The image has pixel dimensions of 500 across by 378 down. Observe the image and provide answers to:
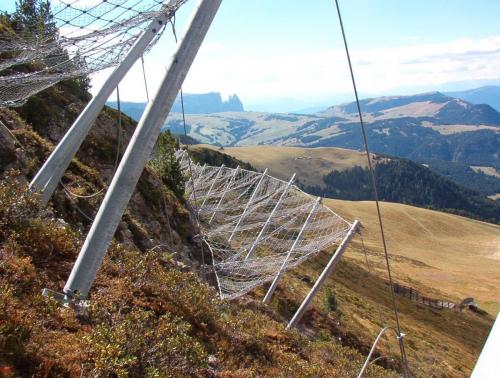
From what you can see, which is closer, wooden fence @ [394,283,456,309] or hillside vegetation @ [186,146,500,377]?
hillside vegetation @ [186,146,500,377]

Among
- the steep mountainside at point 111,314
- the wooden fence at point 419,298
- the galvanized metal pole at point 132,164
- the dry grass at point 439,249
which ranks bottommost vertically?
the dry grass at point 439,249

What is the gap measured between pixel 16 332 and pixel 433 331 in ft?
176

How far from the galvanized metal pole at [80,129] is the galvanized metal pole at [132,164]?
4134 millimetres

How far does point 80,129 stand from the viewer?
1035cm

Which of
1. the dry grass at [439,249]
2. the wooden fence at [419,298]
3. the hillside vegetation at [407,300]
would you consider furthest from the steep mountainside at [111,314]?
the dry grass at [439,249]

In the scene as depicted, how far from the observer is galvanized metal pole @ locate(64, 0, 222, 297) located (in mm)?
5812

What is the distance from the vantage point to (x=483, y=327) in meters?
65.7

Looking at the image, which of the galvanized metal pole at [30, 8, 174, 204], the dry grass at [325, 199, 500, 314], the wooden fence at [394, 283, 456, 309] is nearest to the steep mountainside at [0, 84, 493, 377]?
the galvanized metal pole at [30, 8, 174, 204]

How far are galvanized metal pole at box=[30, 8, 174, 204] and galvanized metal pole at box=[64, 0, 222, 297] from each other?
413 cm

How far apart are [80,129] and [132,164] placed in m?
5.34

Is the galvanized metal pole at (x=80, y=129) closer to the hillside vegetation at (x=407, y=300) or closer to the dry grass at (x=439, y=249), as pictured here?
the hillside vegetation at (x=407, y=300)

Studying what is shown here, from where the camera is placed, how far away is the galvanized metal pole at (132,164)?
5812 millimetres

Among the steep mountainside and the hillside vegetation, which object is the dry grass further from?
the steep mountainside

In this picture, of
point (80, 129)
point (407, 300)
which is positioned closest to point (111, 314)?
point (80, 129)
